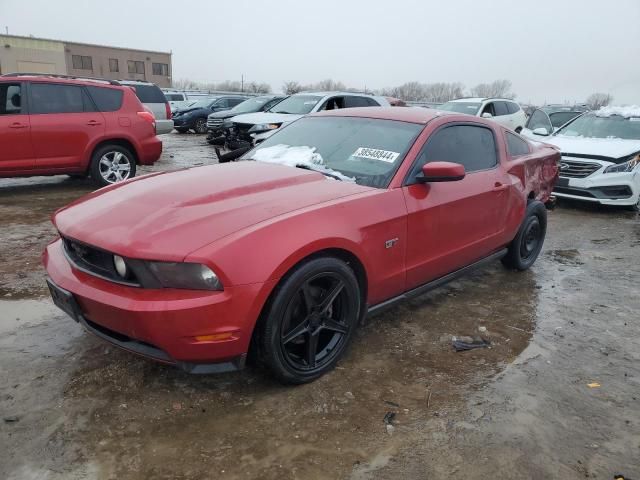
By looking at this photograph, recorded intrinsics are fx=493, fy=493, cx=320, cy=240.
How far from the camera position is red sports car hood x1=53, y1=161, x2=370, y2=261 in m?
2.43

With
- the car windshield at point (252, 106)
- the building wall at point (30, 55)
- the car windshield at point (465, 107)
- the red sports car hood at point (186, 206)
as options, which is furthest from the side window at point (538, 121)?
the building wall at point (30, 55)

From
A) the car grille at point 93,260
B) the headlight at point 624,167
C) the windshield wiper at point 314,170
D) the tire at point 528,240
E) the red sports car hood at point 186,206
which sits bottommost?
the tire at point 528,240

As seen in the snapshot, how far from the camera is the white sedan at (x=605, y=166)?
759cm

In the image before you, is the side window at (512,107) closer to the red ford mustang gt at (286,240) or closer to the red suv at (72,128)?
the red suv at (72,128)

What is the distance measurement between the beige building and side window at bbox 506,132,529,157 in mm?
54268

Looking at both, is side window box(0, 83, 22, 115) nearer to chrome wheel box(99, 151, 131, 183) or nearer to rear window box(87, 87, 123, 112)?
rear window box(87, 87, 123, 112)

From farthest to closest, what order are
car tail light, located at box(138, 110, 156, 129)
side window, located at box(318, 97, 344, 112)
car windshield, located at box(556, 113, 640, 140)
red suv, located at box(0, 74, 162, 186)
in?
side window, located at box(318, 97, 344, 112) < car windshield, located at box(556, 113, 640, 140) < car tail light, located at box(138, 110, 156, 129) < red suv, located at box(0, 74, 162, 186)

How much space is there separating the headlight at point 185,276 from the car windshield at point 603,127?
8.53 metres

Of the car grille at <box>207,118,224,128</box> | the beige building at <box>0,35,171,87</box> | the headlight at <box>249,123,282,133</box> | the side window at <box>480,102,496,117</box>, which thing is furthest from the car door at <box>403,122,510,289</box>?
the beige building at <box>0,35,171,87</box>

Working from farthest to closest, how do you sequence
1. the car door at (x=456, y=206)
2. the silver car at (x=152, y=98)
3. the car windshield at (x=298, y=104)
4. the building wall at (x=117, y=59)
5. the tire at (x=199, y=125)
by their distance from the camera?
1. the building wall at (x=117, y=59)
2. the tire at (x=199, y=125)
3. the silver car at (x=152, y=98)
4. the car windshield at (x=298, y=104)
5. the car door at (x=456, y=206)

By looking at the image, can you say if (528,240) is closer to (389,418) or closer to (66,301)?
(389,418)

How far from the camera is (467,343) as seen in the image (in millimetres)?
3490

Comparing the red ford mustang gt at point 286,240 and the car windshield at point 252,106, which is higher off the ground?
the car windshield at point 252,106

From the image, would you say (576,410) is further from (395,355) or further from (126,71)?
(126,71)
